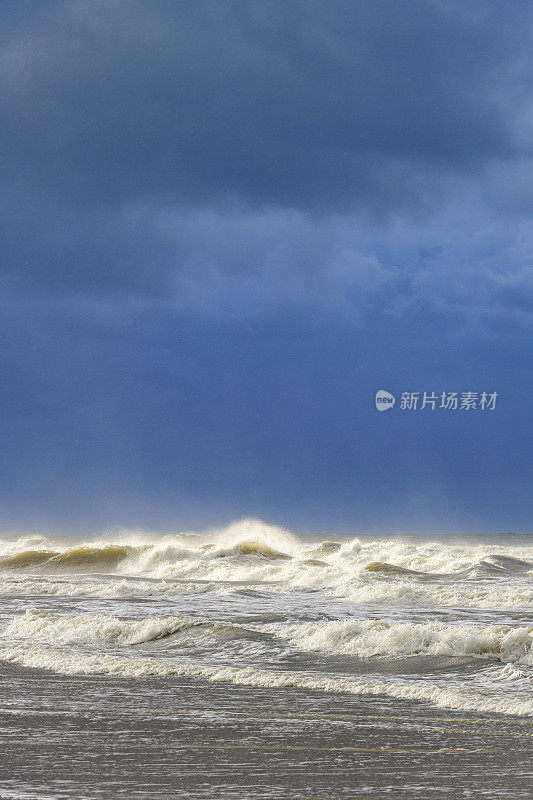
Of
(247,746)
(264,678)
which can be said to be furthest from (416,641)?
(247,746)

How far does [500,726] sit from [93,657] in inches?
285

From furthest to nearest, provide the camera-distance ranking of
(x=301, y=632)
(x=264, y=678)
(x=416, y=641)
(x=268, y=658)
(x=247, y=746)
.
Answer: (x=301, y=632), (x=416, y=641), (x=268, y=658), (x=264, y=678), (x=247, y=746)

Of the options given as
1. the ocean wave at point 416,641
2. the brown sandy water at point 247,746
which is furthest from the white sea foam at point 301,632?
the brown sandy water at point 247,746

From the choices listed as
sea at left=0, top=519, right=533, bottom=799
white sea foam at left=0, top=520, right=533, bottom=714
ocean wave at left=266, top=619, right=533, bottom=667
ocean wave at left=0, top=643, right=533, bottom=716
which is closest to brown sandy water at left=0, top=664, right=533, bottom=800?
sea at left=0, top=519, right=533, bottom=799

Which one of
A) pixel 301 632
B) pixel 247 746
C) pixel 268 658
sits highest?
pixel 301 632

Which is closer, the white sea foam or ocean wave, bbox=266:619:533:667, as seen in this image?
the white sea foam

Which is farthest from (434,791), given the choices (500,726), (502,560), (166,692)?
(502,560)

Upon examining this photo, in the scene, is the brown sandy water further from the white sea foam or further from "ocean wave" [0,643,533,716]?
the white sea foam

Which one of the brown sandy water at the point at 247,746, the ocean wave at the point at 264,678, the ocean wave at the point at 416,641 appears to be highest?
the ocean wave at the point at 416,641

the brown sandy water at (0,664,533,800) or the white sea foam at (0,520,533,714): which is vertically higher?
the white sea foam at (0,520,533,714)

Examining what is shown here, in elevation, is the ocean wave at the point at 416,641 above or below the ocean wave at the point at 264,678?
above

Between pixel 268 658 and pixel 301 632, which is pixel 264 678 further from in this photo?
pixel 301 632

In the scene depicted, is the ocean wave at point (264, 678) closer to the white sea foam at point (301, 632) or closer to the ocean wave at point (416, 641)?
the white sea foam at point (301, 632)

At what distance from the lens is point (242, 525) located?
190 ft
